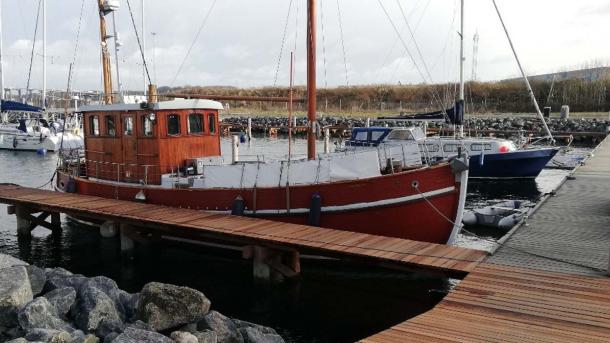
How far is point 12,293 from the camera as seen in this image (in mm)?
8172

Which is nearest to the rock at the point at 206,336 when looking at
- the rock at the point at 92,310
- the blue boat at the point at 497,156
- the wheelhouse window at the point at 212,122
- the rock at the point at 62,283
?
the rock at the point at 92,310

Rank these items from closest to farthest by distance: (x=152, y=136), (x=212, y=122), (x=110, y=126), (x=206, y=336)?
(x=206, y=336), (x=152, y=136), (x=212, y=122), (x=110, y=126)

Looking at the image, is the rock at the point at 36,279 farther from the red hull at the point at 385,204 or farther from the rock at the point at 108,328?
the red hull at the point at 385,204

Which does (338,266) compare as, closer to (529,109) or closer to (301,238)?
(301,238)

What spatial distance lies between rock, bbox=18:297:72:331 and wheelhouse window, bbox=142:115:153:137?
326 inches

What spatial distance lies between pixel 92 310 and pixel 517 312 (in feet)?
20.0

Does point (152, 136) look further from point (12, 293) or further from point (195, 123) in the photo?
point (12, 293)

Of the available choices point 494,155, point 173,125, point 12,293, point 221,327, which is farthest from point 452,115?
point 12,293

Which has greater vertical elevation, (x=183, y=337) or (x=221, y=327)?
(x=183, y=337)

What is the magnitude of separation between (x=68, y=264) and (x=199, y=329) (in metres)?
8.08

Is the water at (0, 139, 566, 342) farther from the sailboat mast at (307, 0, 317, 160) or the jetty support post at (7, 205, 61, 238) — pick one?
the sailboat mast at (307, 0, 317, 160)

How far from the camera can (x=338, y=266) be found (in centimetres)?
1316

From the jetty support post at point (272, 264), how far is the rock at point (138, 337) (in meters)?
5.16

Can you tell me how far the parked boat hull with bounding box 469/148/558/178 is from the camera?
2786 cm
